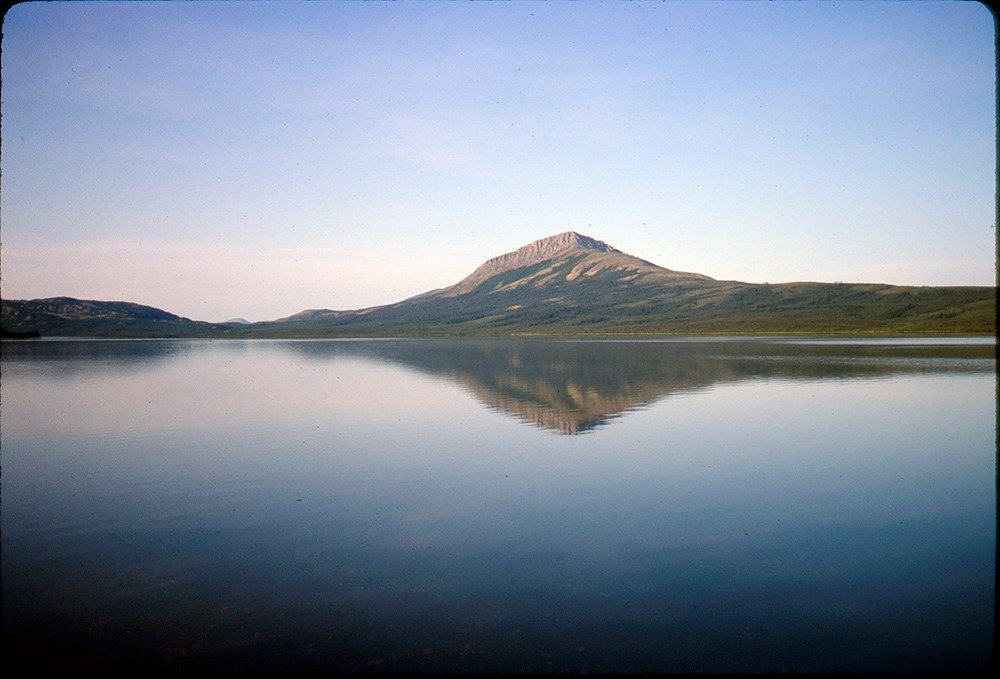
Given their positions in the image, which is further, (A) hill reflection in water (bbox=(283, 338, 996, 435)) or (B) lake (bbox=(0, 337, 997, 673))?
(A) hill reflection in water (bbox=(283, 338, 996, 435))

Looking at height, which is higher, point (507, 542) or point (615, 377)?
point (615, 377)

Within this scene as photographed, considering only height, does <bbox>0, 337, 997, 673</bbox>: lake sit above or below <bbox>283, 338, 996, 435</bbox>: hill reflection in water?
below

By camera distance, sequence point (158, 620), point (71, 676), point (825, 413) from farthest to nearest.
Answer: point (825, 413), point (158, 620), point (71, 676)

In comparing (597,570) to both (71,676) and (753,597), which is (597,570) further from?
(71,676)

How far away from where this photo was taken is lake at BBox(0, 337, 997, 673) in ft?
32.6

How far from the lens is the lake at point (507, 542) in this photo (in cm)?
992

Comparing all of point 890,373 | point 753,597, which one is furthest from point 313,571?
point 890,373

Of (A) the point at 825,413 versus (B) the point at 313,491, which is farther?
(A) the point at 825,413

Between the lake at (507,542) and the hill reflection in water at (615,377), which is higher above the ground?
the hill reflection in water at (615,377)

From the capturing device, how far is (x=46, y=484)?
20.1 meters

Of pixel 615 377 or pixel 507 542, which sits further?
pixel 615 377

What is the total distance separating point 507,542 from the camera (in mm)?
14586

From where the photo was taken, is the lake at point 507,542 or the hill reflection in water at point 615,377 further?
the hill reflection in water at point 615,377

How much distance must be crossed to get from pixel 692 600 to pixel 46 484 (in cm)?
1925
